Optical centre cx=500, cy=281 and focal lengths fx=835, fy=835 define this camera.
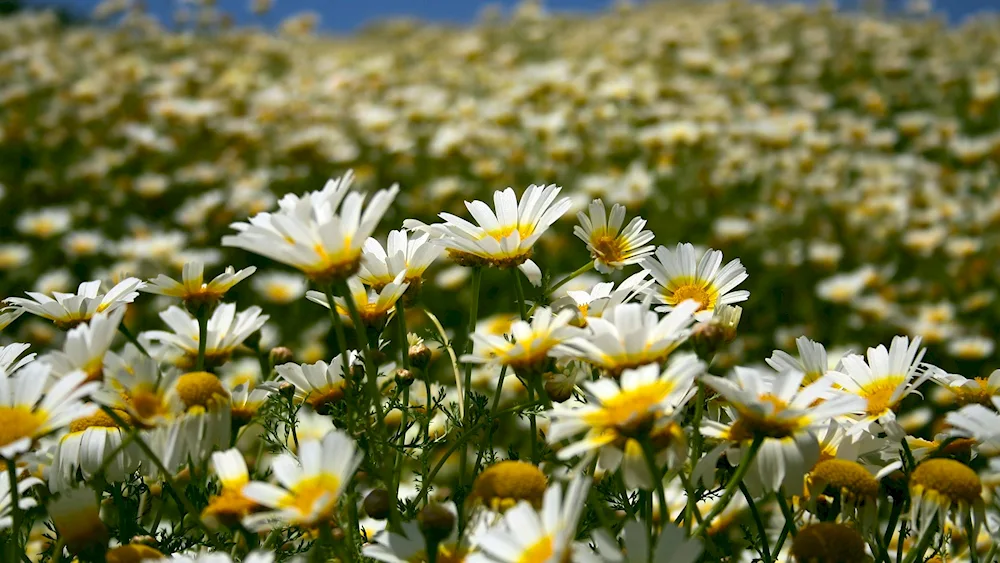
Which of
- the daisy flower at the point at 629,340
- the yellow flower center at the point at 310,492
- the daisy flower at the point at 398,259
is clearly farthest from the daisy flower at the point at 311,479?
the daisy flower at the point at 398,259

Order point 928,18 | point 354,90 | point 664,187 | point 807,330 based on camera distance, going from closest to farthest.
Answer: point 807,330, point 664,187, point 354,90, point 928,18

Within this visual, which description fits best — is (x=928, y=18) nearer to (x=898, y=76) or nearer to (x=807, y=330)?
(x=898, y=76)

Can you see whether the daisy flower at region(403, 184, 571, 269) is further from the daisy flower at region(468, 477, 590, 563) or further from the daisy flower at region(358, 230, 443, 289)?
the daisy flower at region(468, 477, 590, 563)

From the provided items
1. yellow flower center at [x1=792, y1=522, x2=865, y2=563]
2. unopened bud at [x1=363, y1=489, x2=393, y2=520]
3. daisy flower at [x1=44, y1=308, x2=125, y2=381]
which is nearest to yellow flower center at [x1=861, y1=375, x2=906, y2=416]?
yellow flower center at [x1=792, y1=522, x2=865, y2=563]

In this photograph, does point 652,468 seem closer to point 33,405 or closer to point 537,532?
point 537,532

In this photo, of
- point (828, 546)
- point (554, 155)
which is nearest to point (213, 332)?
point (828, 546)

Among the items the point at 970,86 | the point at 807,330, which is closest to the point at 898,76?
the point at 970,86
